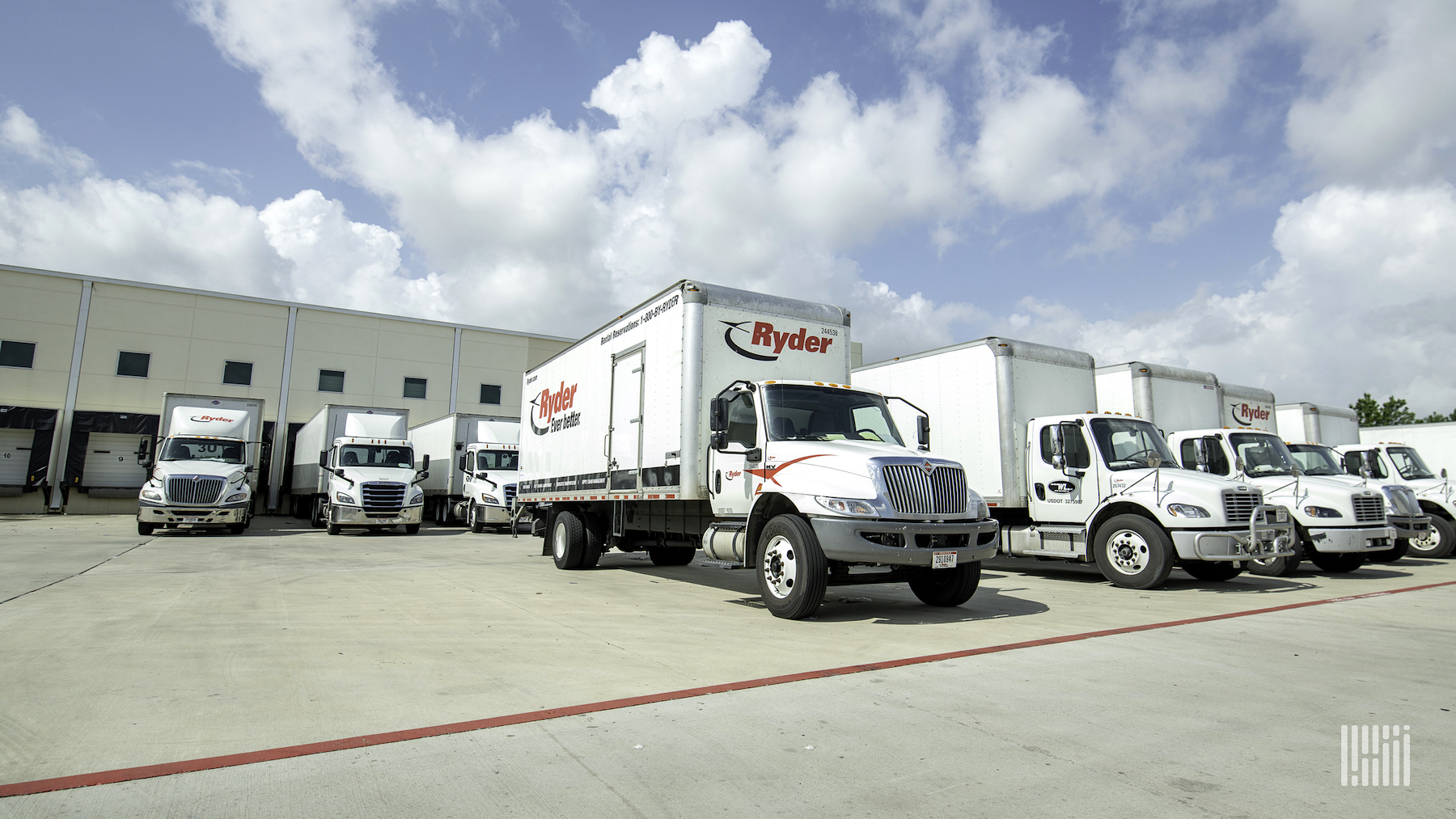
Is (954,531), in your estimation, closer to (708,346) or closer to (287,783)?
(708,346)

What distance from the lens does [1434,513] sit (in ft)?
50.2

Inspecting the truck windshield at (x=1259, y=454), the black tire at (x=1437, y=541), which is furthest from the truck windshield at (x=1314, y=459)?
the black tire at (x=1437, y=541)

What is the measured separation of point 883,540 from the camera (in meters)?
7.30

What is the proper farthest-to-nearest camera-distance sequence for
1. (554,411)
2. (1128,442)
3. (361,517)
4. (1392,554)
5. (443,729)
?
(361,517)
(1392,554)
(554,411)
(1128,442)
(443,729)

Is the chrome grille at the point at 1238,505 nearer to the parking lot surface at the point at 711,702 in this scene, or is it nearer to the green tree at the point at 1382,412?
the parking lot surface at the point at 711,702

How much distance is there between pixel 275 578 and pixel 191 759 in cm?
813

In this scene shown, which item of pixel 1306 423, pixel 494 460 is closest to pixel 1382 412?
pixel 1306 423

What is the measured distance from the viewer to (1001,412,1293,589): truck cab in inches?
388

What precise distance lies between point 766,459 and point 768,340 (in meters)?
1.93

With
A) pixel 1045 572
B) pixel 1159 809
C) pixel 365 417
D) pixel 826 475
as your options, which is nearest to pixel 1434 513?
pixel 1045 572

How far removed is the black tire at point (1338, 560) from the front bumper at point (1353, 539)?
2.42 feet

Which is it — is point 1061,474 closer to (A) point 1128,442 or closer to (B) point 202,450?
(A) point 1128,442

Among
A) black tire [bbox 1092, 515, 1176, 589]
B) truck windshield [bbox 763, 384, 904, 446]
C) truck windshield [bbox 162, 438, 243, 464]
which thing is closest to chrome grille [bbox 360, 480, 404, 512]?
truck windshield [bbox 162, 438, 243, 464]

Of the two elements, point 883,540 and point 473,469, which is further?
point 473,469
